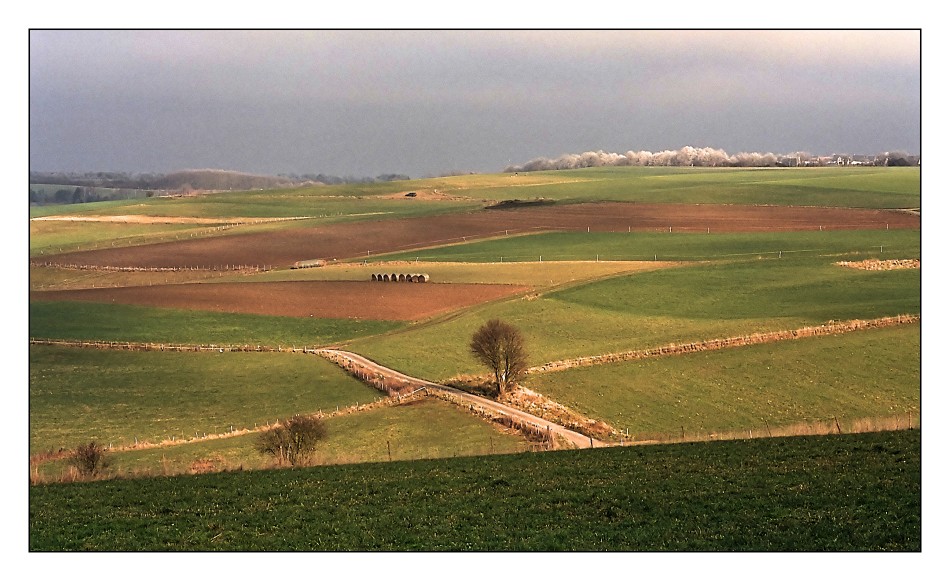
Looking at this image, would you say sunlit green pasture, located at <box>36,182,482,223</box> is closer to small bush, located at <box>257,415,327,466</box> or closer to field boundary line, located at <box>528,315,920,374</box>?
field boundary line, located at <box>528,315,920,374</box>

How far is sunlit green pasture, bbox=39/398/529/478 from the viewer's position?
3025 cm

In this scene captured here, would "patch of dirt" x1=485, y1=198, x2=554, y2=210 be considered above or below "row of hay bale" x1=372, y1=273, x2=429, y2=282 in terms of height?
above

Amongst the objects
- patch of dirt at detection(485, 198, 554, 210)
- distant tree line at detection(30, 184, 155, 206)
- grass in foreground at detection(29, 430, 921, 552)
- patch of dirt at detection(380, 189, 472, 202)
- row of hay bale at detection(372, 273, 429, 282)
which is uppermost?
patch of dirt at detection(380, 189, 472, 202)

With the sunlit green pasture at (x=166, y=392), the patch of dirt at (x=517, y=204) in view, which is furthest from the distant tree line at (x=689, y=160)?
the sunlit green pasture at (x=166, y=392)

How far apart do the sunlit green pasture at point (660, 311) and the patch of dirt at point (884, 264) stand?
0.96 meters

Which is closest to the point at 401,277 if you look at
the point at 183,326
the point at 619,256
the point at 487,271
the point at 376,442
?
the point at 487,271

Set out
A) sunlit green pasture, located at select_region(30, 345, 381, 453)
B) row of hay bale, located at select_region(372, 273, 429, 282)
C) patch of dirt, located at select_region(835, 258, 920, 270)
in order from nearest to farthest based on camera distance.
A: sunlit green pasture, located at select_region(30, 345, 381, 453) < patch of dirt, located at select_region(835, 258, 920, 270) < row of hay bale, located at select_region(372, 273, 429, 282)

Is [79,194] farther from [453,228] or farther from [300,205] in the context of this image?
[300,205]

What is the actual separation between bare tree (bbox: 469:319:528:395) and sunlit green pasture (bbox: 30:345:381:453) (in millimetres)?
4729

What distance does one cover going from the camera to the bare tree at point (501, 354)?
124 ft

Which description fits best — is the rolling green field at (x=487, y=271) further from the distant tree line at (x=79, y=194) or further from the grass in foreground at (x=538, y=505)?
the grass in foreground at (x=538, y=505)

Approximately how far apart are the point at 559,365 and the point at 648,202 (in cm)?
4942

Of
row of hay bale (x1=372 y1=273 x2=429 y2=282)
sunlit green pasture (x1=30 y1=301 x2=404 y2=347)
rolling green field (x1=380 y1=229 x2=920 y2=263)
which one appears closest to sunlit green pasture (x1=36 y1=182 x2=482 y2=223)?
rolling green field (x1=380 y1=229 x2=920 y2=263)

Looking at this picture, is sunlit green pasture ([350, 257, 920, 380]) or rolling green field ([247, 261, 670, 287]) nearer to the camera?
sunlit green pasture ([350, 257, 920, 380])
